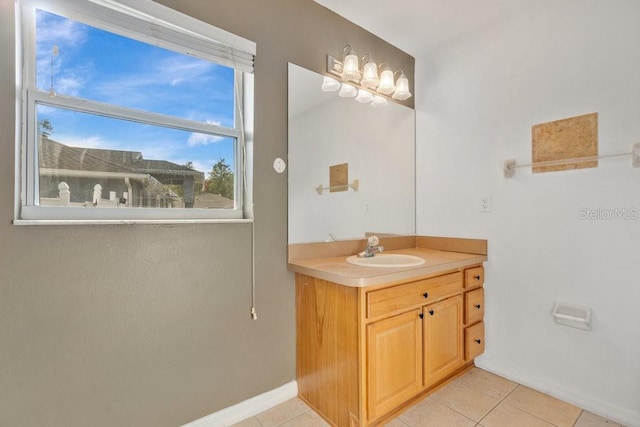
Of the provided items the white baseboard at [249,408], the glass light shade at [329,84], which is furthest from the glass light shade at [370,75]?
the white baseboard at [249,408]

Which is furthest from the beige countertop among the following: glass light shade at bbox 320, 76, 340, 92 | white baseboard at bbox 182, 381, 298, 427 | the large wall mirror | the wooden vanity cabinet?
glass light shade at bbox 320, 76, 340, 92

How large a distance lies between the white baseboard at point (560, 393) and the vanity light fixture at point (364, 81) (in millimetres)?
2014

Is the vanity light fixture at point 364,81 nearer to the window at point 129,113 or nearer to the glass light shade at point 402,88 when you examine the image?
the glass light shade at point 402,88

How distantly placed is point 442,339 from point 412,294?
44 centimetres

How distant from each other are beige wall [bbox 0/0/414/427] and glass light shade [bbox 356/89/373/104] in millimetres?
365

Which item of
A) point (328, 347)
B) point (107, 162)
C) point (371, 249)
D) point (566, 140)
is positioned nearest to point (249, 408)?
point (328, 347)

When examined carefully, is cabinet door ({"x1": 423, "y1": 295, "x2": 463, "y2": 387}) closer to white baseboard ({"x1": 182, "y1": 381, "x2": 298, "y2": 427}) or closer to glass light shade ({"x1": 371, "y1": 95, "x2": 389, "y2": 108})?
white baseboard ({"x1": 182, "y1": 381, "x2": 298, "y2": 427})

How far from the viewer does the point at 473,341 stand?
2.05 meters

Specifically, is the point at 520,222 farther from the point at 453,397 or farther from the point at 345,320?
the point at 345,320

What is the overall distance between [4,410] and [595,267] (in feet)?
9.08

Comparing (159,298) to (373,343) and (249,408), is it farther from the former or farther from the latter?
(373,343)

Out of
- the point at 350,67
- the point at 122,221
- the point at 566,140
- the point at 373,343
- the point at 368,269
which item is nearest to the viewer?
the point at 122,221

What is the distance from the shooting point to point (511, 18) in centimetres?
202

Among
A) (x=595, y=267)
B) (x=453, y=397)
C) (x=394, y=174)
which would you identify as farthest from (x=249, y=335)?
(x=595, y=267)
